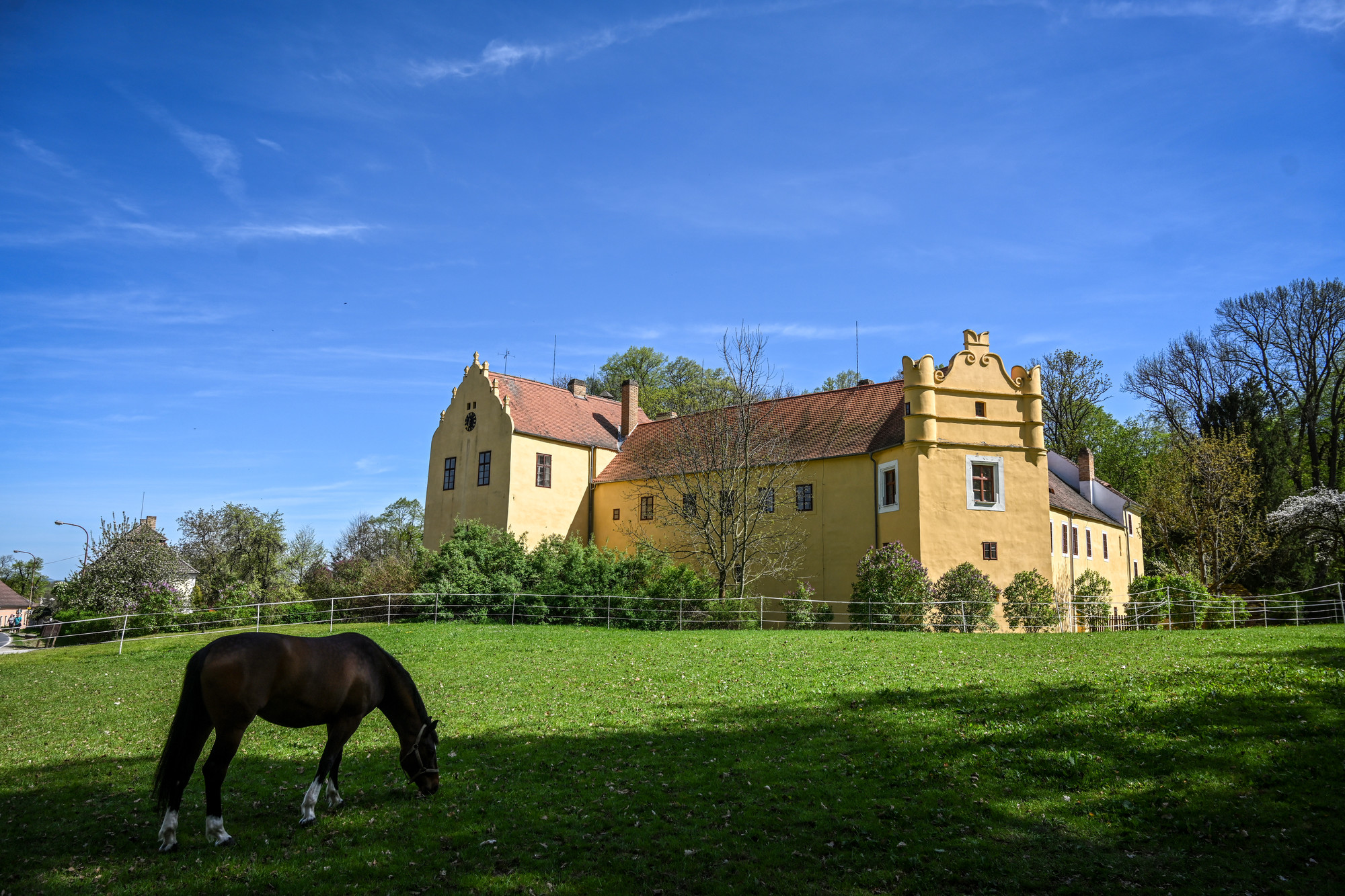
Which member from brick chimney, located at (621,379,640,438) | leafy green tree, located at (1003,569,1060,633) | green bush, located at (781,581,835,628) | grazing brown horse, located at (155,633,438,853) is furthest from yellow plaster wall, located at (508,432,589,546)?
grazing brown horse, located at (155,633,438,853)

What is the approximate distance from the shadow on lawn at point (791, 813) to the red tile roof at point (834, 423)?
845 inches

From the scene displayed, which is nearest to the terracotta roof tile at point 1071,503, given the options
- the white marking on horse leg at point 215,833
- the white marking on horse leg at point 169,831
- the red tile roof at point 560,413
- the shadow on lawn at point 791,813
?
the red tile roof at point 560,413

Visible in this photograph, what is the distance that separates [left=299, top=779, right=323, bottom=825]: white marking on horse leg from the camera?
7.93 metres

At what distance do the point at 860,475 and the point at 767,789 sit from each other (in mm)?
24664

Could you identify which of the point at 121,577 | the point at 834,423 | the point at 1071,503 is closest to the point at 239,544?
the point at 121,577

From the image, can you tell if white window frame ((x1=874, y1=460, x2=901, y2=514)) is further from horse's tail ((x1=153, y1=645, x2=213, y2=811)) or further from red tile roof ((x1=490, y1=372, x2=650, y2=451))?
horse's tail ((x1=153, y1=645, x2=213, y2=811))

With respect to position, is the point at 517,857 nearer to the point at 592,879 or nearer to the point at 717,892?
the point at 592,879

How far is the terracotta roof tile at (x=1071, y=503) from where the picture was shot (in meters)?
35.4

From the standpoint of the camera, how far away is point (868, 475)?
32.5 m

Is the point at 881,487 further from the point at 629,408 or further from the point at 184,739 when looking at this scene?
the point at 184,739

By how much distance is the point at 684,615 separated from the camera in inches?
1090

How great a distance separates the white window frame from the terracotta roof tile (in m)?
7.29

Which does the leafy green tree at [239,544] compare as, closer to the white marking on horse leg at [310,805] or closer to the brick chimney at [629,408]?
the brick chimney at [629,408]

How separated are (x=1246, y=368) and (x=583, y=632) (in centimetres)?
4298
